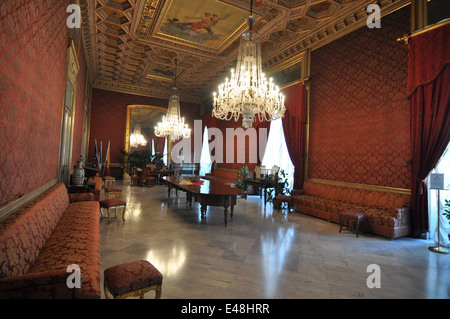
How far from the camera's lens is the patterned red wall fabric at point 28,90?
1.94m

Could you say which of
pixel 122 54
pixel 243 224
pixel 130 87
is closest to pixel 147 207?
pixel 243 224

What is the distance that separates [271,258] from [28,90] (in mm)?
3350

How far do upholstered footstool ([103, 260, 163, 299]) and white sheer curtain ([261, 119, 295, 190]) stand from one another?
6.09 m

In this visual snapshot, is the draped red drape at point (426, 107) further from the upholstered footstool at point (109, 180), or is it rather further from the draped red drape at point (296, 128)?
the upholstered footstool at point (109, 180)

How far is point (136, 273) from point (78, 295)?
43cm

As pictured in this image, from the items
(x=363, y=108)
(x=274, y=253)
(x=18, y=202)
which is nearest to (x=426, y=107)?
(x=363, y=108)

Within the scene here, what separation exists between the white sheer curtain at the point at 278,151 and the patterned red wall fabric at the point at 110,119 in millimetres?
7054

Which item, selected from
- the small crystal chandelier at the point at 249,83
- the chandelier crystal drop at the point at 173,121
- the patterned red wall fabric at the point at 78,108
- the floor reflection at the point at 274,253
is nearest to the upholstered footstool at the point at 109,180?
the patterned red wall fabric at the point at 78,108

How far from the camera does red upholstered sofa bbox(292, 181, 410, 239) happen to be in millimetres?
4250

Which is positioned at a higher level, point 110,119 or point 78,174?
point 110,119

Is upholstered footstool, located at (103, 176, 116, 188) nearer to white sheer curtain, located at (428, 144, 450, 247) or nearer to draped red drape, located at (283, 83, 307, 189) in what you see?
draped red drape, located at (283, 83, 307, 189)

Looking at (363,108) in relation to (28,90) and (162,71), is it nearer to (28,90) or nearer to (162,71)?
(28,90)

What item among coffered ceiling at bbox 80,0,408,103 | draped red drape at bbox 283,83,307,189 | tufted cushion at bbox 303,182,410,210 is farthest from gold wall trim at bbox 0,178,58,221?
draped red drape at bbox 283,83,307,189

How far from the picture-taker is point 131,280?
1739 mm
